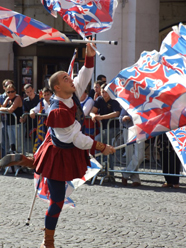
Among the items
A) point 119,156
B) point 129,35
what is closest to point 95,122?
point 119,156

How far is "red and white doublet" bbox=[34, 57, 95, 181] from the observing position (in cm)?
537

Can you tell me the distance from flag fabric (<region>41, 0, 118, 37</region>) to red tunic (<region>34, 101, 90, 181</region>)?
109cm

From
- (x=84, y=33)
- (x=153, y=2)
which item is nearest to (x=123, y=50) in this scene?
(x=153, y=2)

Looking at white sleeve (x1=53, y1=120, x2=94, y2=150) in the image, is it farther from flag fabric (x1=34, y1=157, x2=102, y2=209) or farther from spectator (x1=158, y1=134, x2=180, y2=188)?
spectator (x1=158, y1=134, x2=180, y2=188)

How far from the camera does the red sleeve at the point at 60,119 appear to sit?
5.34m

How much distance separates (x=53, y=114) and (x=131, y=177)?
4522mm

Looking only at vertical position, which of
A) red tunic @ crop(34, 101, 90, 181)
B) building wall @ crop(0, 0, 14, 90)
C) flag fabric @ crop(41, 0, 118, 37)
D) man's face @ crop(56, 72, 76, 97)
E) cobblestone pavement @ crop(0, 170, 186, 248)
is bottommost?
cobblestone pavement @ crop(0, 170, 186, 248)

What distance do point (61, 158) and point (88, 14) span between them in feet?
5.73

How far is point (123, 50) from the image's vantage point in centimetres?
1535

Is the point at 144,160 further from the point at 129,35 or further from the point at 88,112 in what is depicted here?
the point at 129,35

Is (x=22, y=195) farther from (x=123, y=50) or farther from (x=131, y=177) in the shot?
(x=123, y=50)

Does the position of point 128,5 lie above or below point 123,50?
above

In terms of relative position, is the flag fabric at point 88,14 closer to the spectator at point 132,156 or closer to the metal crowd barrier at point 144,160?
the spectator at point 132,156

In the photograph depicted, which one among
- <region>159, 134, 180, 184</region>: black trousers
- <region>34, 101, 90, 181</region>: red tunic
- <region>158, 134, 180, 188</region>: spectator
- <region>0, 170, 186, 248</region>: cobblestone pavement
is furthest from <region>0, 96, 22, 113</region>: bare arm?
<region>34, 101, 90, 181</region>: red tunic
